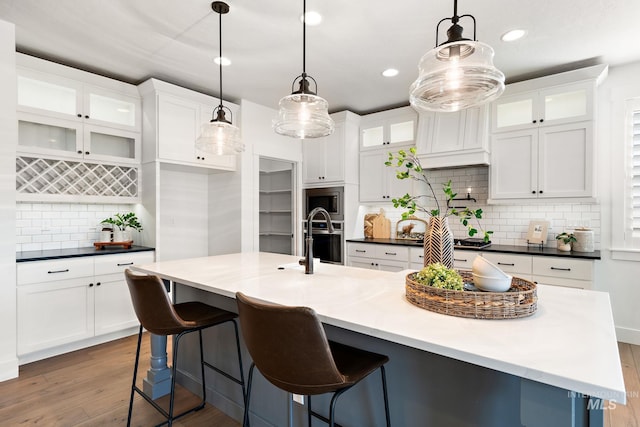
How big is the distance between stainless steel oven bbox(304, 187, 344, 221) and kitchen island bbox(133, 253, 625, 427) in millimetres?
2473

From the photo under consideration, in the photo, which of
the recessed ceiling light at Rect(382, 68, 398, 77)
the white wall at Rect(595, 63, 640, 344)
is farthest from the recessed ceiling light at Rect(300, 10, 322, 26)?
the white wall at Rect(595, 63, 640, 344)

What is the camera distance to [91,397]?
7.59 ft

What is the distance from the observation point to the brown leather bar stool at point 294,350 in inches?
41.1

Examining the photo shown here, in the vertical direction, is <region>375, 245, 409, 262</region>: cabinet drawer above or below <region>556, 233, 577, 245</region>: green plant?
below

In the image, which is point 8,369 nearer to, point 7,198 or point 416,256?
point 7,198

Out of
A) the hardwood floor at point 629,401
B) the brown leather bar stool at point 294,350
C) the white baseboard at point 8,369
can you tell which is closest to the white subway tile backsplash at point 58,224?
the white baseboard at point 8,369

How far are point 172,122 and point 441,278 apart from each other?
3259mm

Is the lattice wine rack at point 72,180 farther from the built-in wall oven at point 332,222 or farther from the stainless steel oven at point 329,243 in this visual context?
the stainless steel oven at point 329,243

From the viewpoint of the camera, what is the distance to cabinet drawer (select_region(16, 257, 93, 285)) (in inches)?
107

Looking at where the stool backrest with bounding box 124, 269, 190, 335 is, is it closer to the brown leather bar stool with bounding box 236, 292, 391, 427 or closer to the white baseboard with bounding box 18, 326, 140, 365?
the brown leather bar stool with bounding box 236, 292, 391, 427

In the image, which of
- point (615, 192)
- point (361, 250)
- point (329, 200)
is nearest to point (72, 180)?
point (329, 200)

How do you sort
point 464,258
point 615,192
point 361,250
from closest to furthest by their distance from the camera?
point 615,192
point 464,258
point 361,250

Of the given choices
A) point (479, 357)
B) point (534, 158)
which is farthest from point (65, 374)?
point (534, 158)

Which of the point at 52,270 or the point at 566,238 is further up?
the point at 566,238
